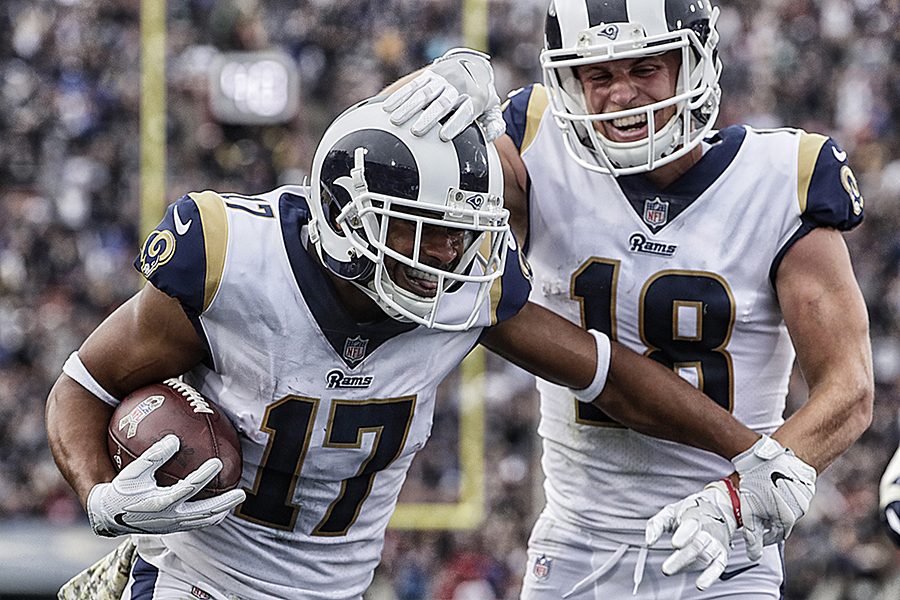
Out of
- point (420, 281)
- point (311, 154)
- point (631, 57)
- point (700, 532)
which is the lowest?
point (311, 154)

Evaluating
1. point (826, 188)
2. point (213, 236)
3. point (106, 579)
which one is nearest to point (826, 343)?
point (826, 188)

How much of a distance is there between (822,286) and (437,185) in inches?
32.8

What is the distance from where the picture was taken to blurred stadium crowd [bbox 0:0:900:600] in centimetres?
888

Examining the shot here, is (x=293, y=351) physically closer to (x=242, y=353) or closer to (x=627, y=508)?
(x=242, y=353)

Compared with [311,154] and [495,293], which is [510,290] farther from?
[311,154]

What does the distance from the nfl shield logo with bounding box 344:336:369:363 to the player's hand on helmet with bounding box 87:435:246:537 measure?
0.30 metres

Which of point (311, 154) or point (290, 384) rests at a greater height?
point (290, 384)

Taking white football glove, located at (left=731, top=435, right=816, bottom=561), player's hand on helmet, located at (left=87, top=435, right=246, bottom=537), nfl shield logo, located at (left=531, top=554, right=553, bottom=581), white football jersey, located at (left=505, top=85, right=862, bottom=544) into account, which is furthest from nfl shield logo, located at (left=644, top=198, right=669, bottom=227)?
player's hand on helmet, located at (left=87, top=435, right=246, bottom=537)

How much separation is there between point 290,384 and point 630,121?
80 centimetres

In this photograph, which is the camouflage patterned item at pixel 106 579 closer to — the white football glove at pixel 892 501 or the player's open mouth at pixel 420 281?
the player's open mouth at pixel 420 281

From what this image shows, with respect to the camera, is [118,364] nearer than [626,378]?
Yes

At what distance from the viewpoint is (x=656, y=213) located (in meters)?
2.93

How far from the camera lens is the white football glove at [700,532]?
2.42m

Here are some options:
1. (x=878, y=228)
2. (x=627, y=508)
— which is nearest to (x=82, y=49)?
(x=878, y=228)
